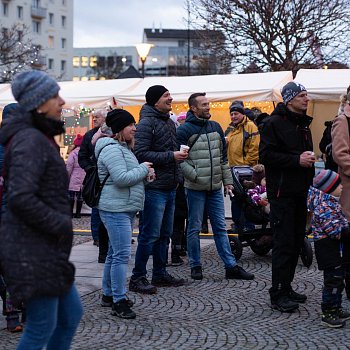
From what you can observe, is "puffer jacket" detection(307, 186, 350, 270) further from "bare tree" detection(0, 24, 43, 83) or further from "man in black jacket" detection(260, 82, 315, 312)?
"bare tree" detection(0, 24, 43, 83)

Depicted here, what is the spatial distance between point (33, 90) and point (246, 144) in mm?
7117

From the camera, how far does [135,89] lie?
1678 cm

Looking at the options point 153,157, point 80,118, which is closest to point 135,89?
point 80,118

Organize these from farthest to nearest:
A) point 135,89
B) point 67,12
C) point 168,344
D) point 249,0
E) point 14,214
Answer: point 67,12
point 249,0
point 135,89
point 168,344
point 14,214

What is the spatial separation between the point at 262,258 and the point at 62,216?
570 cm

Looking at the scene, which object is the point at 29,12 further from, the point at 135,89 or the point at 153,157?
the point at 153,157

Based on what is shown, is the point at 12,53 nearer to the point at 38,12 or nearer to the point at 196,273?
the point at 196,273

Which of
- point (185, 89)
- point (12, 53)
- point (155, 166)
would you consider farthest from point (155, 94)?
point (12, 53)

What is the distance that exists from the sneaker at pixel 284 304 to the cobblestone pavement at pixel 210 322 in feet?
0.19

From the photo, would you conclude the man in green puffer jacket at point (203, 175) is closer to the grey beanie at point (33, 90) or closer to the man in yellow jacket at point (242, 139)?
the man in yellow jacket at point (242, 139)

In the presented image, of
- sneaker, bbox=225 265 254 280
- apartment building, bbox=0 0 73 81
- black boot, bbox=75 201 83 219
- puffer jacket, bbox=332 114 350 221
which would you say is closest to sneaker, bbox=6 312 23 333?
sneaker, bbox=225 265 254 280

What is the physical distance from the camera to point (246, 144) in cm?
1057

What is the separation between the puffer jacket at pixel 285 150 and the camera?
243 inches

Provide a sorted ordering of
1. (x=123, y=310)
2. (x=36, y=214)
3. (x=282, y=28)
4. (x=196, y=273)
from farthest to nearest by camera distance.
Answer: (x=282, y=28), (x=196, y=273), (x=123, y=310), (x=36, y=214)
